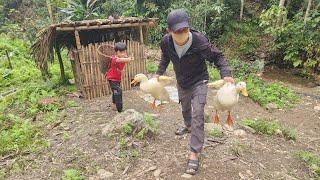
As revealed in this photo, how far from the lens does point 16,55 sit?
1209cm

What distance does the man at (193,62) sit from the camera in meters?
3.80

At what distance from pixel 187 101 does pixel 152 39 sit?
11.1m

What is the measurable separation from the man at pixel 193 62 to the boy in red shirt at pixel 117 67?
1.92 metres

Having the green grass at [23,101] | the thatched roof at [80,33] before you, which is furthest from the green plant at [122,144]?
the thatched roof at [80,33]

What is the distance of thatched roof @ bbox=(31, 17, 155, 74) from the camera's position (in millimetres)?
7570

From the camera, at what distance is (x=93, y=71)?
795 cm

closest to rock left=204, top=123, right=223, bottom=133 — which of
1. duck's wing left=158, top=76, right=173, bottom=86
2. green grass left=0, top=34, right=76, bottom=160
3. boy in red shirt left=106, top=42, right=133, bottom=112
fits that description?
duck's wing left=158, top=76, right=173, bottom=86

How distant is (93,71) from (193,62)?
14.3ft

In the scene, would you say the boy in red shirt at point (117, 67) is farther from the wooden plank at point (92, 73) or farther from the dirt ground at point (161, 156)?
the wooden plank at point (92, 73)

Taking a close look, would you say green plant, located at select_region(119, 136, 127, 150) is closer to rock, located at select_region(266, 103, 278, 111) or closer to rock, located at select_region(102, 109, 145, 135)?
rock, located at select_region(102, 109, 145, 135)

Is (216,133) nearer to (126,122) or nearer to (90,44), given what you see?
(126,122)

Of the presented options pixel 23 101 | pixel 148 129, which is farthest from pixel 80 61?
pixel 148 129

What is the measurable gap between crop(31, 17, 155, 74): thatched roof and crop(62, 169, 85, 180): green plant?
3.85m

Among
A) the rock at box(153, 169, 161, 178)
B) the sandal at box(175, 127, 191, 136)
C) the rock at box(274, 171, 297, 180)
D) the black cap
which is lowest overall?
the rock at box(274, 171, 297, 180)
